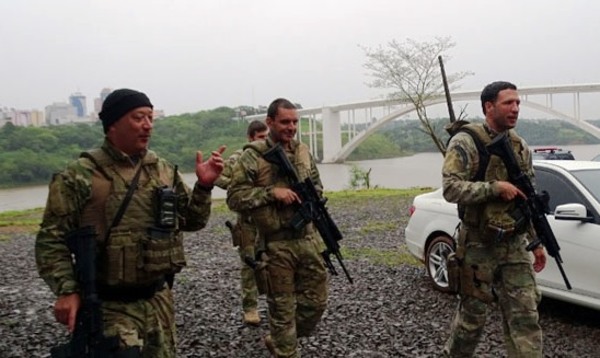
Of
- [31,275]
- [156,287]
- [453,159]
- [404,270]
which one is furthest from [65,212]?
[31,275]

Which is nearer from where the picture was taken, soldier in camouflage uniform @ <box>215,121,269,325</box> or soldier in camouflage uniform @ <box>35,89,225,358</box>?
soldier in camouflage uniform @ <box>35,89,225,358</box>

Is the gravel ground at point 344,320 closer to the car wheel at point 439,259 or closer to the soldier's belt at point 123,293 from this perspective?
the car wheel at point 439,259

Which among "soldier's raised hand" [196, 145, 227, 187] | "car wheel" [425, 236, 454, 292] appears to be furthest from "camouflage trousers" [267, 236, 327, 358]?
"car wheel" [425, 236, 454, 292]

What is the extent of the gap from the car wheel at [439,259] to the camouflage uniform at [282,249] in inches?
91.7

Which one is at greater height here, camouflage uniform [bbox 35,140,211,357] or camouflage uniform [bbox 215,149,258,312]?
camouflage uniform [bbox 35,140,211,357]

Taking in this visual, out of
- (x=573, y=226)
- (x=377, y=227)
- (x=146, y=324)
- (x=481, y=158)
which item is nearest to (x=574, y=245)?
(x=573, y=226)

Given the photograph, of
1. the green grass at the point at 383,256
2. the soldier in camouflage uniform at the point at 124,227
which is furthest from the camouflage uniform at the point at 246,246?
the green grass at the point at 383,256

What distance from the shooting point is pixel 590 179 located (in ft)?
15.5

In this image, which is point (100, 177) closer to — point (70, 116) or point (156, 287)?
point (156, 287)

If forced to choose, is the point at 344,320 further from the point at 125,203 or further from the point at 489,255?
the point at 125,203

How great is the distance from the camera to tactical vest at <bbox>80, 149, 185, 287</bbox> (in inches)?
93.3

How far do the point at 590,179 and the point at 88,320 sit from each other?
13.4 ft

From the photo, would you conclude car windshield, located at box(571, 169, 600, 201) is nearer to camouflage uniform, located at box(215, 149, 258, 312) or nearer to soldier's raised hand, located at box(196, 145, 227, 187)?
camouflage uniform, located at box(215, 149, 258, 312)

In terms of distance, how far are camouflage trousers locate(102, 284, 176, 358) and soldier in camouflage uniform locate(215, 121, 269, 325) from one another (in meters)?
2.02
